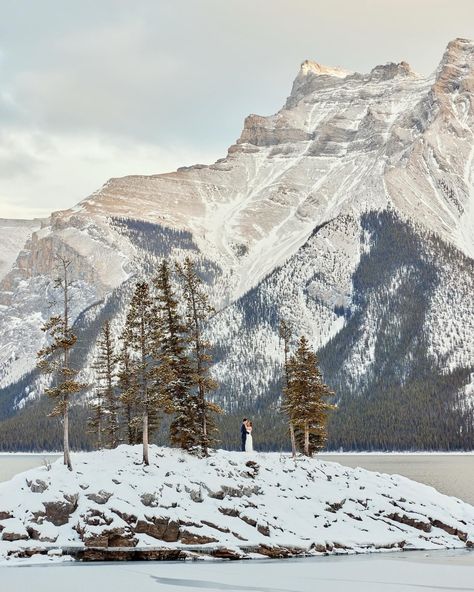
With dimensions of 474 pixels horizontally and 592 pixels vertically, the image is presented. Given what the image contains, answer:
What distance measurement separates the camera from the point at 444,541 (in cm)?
5312

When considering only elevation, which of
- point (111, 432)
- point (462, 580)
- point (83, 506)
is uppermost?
point (111, 432)

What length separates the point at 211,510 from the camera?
166 ft

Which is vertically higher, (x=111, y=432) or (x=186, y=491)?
(x=111, y=432)

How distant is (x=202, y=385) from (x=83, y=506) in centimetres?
1494

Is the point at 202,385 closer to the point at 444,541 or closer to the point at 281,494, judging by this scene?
the point at 281,494

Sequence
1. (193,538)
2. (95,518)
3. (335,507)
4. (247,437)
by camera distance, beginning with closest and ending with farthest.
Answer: (95,518)
(193,538)
(335,507)
(247,437)

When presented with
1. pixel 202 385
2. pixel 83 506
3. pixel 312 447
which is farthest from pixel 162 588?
pixel 312 447

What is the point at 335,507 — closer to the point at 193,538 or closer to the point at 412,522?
the point at 412,522

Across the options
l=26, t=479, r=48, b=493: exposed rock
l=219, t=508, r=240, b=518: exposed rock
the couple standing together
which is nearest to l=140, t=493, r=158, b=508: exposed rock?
l=219, t=508, r=240, b=518: exposed rock

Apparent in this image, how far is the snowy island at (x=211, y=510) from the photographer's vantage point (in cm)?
4641

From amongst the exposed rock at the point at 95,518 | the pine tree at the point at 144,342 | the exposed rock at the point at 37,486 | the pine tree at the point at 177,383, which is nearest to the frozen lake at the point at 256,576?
the exposed rock at the point at 95,518

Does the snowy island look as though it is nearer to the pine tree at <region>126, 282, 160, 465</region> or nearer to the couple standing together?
the pine tree at <region>126, 282, 160, 465</region>

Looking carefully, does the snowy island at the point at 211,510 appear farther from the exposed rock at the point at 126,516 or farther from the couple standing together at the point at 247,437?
the couple standing together at the point at 247,437

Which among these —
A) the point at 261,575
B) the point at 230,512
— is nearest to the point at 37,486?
the point at 230,512
